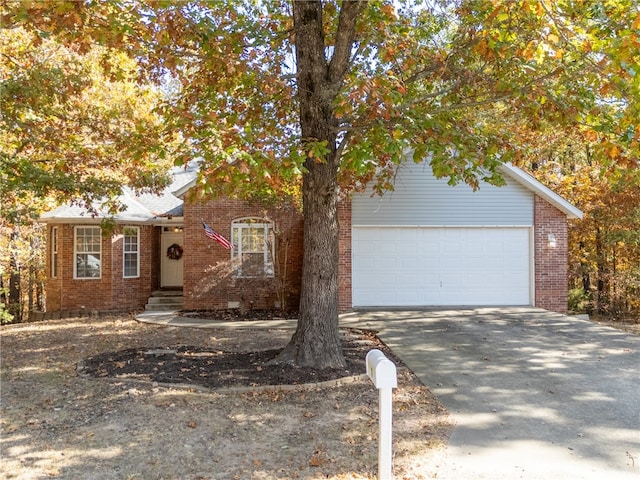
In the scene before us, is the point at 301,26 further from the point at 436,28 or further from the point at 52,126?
the point at 52,126

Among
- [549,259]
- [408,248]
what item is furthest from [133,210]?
[549,259]

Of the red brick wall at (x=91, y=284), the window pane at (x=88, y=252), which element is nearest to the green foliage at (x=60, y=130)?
the window pane at (x=88, y=252)

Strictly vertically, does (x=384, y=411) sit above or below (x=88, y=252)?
below

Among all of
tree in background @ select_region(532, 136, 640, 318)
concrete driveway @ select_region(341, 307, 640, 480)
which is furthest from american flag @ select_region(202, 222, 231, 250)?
tree in background @ select_region(532, 136, 640, 318)

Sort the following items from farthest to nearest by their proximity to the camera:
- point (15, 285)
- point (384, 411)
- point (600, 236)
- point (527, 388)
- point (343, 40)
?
point (15, 285), point (600, 236), point (343, 40), point (527, 388), point (384, 411)

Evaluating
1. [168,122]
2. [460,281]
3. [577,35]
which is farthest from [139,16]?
[460,281]

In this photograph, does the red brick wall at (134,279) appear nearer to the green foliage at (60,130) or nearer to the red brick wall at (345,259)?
the green foliage at (60,130)

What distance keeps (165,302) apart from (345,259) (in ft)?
19.7

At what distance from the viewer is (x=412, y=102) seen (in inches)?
275

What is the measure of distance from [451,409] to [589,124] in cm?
469

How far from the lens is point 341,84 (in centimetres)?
741

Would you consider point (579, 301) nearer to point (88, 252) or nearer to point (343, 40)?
point (343, 40)

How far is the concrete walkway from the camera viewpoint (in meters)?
4.44

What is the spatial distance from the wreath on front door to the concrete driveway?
7549 mm
